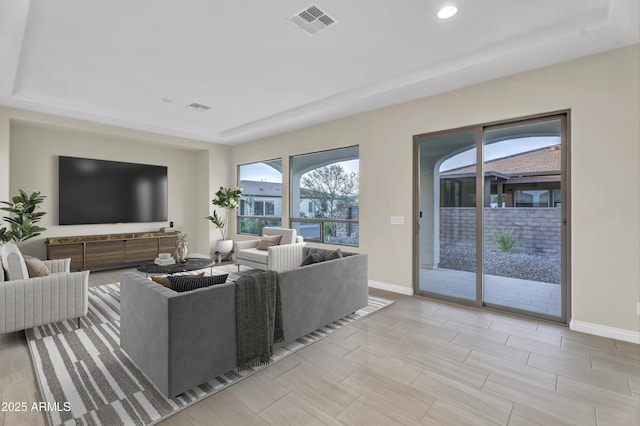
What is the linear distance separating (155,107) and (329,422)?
17.3 ft

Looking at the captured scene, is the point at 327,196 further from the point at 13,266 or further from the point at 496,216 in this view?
the point at 13,266

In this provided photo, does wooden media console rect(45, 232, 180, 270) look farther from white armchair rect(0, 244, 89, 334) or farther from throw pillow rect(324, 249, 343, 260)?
throw pillow rect(324, 249, 343, 260)

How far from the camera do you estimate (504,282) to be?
151 inches

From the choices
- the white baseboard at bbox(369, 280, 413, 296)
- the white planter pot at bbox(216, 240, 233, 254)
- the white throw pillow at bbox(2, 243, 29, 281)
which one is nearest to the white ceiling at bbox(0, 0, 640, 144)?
the white throw pillow at bbox(2, 243, 29, 281)

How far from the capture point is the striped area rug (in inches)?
74.2

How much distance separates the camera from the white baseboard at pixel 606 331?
2.94 metres

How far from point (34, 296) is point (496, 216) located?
5.03 meters

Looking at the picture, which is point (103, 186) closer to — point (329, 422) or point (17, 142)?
point (17, 142)

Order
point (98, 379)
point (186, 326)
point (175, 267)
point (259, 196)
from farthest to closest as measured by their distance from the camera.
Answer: point (259, 196)
point (175, 267)
point (98, 379)
point (186, 326)

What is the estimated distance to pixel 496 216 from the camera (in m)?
3.87

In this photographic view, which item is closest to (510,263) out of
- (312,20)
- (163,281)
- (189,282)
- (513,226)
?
(513,226)

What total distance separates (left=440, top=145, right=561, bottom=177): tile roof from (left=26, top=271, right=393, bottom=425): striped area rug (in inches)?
109

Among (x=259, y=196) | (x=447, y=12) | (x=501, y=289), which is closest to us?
(x=447, y=12)

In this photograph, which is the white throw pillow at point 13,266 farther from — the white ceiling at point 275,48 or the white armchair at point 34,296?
the white ceiling at point 275,48
